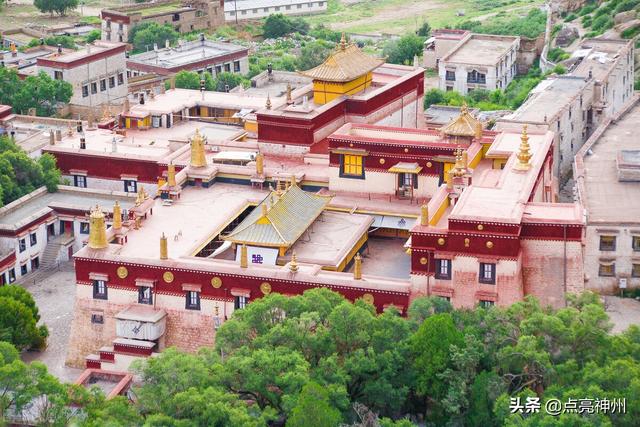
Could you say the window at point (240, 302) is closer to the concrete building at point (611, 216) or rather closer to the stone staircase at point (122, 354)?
the stone staircase at point (122, 354)

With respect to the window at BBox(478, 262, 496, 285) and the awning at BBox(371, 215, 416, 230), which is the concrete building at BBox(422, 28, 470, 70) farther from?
the window at BBox(478, 262, 496, 285)

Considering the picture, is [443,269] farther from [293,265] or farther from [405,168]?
A: [405,168]

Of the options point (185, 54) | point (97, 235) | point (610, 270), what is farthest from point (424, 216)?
point (185, 54)

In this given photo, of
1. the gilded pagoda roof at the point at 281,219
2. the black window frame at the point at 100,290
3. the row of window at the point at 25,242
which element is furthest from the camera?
the row of window at the point at 25,242

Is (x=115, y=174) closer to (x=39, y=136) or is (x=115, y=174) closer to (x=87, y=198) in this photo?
(x=87, y=198)

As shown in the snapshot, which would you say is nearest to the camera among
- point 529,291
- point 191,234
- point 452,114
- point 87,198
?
point 529,291

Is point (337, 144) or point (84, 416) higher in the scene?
point (337, 144)

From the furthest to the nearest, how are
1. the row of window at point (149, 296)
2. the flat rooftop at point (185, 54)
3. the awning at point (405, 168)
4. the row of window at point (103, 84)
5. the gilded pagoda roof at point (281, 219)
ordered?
the flat rooftop at point (185, 54) → the row of window at point (103, 84) → the awning at point (405, 168) → the gilded pagoda roof at point (281, 219) → the row of window at point (149, 296)

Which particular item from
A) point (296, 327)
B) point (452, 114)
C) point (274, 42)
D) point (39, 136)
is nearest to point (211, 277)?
point (296, 327)

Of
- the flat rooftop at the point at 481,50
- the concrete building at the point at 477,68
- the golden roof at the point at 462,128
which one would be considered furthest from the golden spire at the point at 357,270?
the flat rooftop at the point at 481,50
